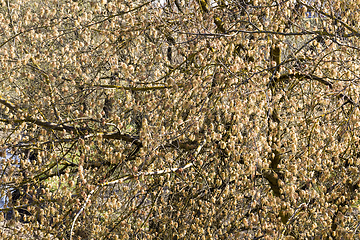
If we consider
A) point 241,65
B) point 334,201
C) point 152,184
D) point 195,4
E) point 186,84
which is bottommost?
point 334,201

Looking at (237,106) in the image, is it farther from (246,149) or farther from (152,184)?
(152,184)

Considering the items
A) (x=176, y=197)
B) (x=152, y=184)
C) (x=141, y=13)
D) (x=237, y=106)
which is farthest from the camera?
(x=176, y=197)

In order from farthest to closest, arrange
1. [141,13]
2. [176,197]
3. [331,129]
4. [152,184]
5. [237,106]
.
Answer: [176,197], [152,184], [141,13], [331,129], [237,106]

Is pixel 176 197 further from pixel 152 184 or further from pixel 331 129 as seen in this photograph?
pixel 331 129

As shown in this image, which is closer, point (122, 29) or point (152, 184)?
point (122, 29)

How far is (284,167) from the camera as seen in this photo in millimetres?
4398

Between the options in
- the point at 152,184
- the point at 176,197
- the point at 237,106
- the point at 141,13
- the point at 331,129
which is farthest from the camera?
the point at 176,197

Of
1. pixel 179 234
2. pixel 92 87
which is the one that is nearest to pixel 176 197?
pixel 179 234

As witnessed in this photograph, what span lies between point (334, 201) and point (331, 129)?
1.44 m

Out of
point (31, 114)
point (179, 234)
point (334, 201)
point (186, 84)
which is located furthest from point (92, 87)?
point (334, 201)

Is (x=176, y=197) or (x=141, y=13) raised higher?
(x=141, y=13)

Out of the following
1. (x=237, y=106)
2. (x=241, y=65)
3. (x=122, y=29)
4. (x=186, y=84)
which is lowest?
(x=237, y=106)

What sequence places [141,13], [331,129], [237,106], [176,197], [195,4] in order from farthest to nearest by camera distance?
[176,197], [195,4], [141,13], [331,129], [237,106]

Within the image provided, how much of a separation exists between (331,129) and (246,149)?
0.84m
